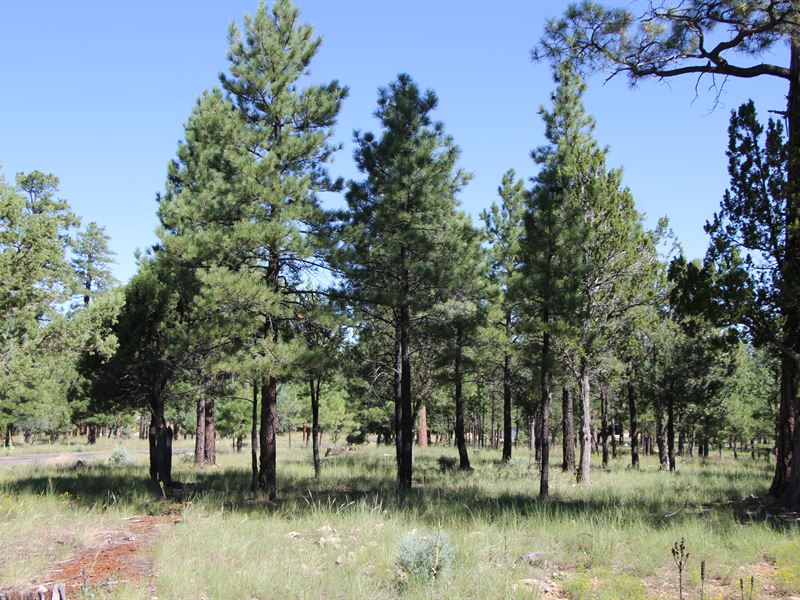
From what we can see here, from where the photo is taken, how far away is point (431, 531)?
9625 millimetres

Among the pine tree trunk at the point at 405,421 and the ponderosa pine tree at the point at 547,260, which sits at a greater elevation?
the ponderosa pine tree at the point at 547,260

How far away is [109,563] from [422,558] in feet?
14.6

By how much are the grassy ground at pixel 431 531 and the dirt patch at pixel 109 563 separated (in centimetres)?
25

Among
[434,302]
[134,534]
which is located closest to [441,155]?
[434,302]

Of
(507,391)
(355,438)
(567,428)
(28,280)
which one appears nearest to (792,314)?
(567,428)

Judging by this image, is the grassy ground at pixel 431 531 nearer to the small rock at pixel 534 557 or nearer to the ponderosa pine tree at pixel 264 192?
the small rock at pixel 534 557

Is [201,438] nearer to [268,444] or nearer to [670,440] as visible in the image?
[268,444]

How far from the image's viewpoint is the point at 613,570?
7562 mm

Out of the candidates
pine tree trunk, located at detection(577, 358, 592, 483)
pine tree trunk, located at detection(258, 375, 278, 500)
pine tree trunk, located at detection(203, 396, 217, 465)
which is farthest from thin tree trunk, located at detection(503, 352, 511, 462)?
pine tree trunk, located at detection(203, 396, 217, 465)

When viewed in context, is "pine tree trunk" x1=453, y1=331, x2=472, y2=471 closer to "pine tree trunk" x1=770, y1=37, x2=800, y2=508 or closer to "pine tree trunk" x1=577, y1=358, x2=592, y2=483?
"pine tree trunk" x1=577, y1=358, x2=592, y2=483

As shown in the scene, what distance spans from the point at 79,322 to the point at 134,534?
5.32 m

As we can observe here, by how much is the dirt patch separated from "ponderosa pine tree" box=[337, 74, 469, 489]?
8.56m

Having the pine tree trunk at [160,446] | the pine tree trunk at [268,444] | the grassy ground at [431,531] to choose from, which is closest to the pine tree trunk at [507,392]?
the grassy ground at [431,531]

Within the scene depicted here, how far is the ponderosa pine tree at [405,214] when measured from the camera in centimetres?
1698
